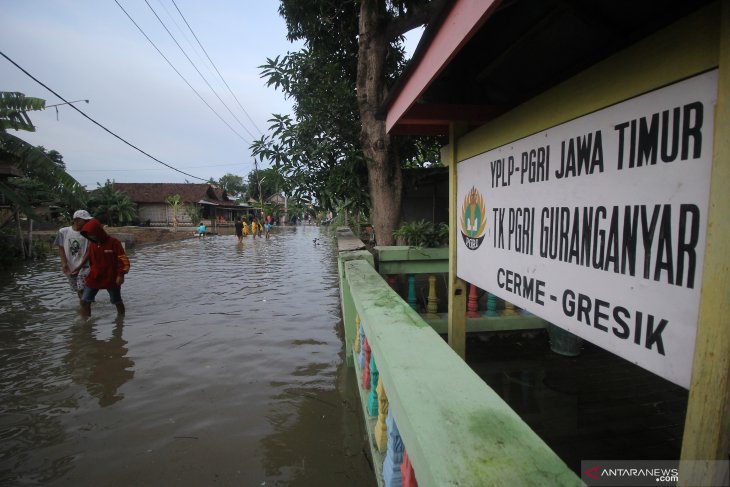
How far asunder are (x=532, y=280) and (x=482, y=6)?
49.8 inches

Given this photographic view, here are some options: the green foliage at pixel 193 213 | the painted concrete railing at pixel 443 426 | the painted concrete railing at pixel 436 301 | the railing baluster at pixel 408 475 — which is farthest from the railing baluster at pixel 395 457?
the green foliage at pixel 193 213

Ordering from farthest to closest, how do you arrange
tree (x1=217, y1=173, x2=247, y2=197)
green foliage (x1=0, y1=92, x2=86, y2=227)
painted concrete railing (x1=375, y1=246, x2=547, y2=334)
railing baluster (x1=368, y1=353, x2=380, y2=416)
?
tree (x1=217, y1=173, x2=247, y2=197)
green foliage (x1=0, y1=92, x2=86, y2=227)
painted concrete railing (x1=375, y1=246, x2=547, y2=334)
railing baluster (x1=368, y1=353, x2=380, y2=416)

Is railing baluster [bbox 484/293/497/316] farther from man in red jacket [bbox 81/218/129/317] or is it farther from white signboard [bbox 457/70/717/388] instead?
man in red jacket [bbox 81/218/129/317]

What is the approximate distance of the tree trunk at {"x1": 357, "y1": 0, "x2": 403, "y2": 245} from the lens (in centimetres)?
549

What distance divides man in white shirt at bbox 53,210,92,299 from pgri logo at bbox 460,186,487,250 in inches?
223

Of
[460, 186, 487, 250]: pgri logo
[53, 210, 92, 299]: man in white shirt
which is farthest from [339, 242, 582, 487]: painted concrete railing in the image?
[53, 210, 92, 299]: man in white shirt

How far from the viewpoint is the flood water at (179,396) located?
238cm

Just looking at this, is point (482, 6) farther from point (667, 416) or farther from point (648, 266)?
point (667, 416)

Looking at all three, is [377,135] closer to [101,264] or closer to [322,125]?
[322,125]

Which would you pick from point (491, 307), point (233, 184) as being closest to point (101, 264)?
point (491, 307)

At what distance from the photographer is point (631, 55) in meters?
1.28

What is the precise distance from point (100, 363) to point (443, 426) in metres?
4.36

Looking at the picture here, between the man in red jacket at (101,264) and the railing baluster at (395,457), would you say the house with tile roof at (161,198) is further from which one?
the railing baluster at (395,457)

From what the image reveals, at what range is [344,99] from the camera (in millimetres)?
6430
